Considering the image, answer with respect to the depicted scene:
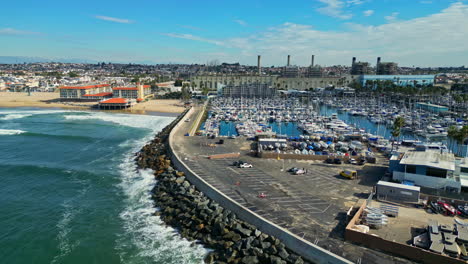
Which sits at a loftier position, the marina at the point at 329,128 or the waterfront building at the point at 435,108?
the waterfront building at the point at 435,108

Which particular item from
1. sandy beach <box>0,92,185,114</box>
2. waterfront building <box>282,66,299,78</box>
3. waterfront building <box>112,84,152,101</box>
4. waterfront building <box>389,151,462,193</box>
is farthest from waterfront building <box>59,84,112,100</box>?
waterfront building <box>389,151,462,193</box>

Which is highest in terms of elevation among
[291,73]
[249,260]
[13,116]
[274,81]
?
[291,73]

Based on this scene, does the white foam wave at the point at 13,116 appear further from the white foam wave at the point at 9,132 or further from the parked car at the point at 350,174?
the parked car at the point at 350,174

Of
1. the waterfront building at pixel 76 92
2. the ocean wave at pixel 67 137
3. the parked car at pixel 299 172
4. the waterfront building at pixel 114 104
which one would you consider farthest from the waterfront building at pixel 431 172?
the waterfront building at pixel 76 92

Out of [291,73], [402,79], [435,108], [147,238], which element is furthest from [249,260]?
[402,79]

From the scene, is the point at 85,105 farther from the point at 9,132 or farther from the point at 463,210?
the point at 463,210

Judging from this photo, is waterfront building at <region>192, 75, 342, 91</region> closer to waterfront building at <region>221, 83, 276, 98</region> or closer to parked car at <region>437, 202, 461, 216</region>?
waterfront building at <region>221, 83, 276, 98</region>

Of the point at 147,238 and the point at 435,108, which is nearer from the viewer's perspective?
the point at 147,238
